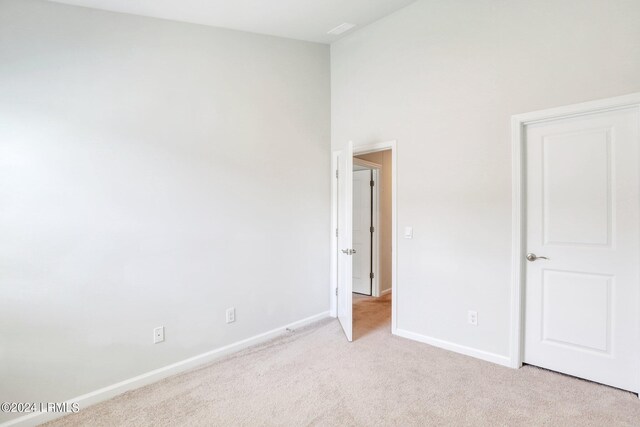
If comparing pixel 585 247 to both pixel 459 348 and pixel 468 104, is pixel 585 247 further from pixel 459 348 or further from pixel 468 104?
pixel 468 104

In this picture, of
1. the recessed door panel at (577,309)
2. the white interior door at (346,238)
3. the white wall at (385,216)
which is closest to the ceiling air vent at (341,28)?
the white interior door at (346,238)

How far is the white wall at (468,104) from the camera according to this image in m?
2.20

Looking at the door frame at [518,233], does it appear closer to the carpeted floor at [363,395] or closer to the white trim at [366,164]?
the carpeted floor at [363,395]

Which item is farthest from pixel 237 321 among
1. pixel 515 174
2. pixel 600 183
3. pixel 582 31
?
pixel 582 31

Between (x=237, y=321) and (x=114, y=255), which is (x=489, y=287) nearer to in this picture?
(x=237, y=321)

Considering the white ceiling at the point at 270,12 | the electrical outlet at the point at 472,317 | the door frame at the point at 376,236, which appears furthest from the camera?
the door frame at the point at 376,236

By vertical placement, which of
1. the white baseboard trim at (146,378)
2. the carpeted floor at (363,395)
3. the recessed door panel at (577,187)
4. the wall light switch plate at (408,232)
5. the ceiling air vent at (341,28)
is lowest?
the carpeted floor at (363,395)

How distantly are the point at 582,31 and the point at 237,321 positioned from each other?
355 centimetres

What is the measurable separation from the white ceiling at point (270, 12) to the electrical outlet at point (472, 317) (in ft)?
9.55

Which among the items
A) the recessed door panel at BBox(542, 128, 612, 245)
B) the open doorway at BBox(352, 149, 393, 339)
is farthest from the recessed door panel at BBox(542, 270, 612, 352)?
the open doorway at BBox(352, 149, 393, 339)

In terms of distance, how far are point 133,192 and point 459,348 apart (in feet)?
9.81

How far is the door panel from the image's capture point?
474 centimetres

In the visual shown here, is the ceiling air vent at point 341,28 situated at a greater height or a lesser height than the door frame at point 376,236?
greater

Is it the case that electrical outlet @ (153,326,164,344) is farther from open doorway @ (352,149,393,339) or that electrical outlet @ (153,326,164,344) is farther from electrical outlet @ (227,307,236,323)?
open doorway @ (352,149,393,339)
